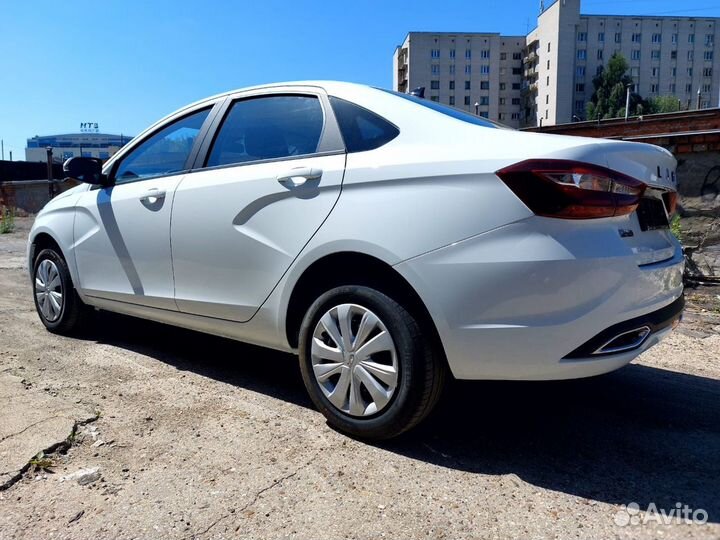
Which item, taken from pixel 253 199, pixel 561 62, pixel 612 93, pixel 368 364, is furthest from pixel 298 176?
pixel 561 62

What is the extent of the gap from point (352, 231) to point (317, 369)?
688 mm

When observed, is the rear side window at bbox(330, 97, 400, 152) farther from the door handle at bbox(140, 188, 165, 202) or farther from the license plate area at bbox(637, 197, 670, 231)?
the door handle at bbox(140, 188, 165, 202)

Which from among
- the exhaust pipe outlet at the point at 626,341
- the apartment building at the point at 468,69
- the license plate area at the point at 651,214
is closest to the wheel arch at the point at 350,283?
the exhaust pipe outlet at the point at 626,341

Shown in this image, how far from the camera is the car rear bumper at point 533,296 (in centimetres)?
210

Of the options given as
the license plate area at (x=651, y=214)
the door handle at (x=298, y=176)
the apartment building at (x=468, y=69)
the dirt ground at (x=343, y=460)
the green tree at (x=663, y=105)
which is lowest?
the dirt ground at (x=343, y=460)

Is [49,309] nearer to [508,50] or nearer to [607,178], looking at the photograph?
[607,178]

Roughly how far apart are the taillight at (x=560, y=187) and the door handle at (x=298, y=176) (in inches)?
35.7

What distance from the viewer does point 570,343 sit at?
213 centimetres

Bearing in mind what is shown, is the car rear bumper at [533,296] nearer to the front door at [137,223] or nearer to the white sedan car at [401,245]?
the white sedan car at [401,245]

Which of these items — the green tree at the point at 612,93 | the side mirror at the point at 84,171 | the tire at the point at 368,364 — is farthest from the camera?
the green tree at the point at 612,93

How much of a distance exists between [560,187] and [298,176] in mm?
1222

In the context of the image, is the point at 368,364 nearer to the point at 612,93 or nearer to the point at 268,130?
the point at 268,130

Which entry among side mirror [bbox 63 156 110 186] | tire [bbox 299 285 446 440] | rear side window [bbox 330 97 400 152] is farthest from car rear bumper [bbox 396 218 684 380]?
side mirror [bbox 63 156 110 186]

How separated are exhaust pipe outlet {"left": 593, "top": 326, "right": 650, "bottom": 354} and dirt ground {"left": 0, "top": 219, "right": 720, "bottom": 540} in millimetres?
542
